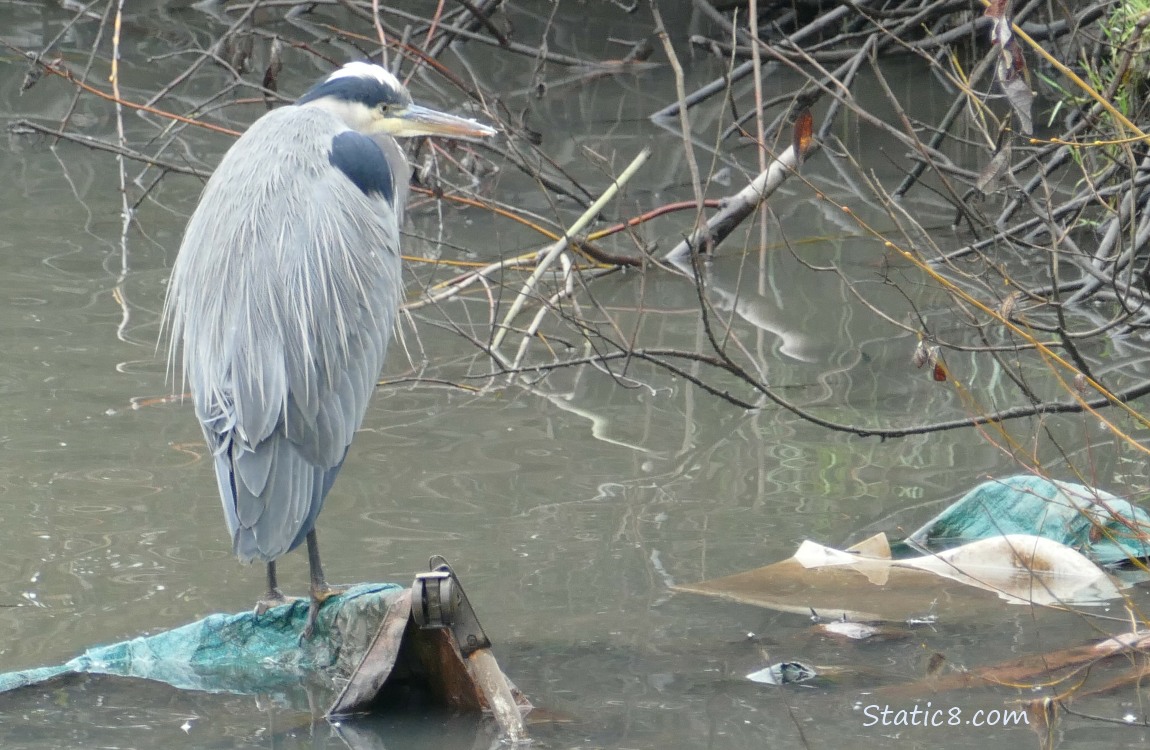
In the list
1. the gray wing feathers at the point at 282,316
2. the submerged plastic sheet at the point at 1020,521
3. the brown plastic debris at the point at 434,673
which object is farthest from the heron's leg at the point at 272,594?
Answer: the submerged plastic sheet at the point at 1020,521

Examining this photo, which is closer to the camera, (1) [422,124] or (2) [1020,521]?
(2) [1020,521]

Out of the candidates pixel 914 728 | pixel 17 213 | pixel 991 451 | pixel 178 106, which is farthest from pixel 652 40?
pixel 914 728

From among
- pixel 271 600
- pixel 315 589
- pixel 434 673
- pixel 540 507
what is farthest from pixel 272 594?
pixel 540 507

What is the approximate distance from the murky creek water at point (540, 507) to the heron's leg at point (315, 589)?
21cm

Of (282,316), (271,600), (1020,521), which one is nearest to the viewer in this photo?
(271,600)

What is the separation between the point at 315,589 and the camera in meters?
3.29

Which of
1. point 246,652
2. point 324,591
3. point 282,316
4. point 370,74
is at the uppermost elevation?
point 370,74

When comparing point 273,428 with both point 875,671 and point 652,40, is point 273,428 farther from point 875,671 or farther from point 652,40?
point 652,40

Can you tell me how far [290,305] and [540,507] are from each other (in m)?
1.04

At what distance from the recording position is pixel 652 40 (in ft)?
32.7

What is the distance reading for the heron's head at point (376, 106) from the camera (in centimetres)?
413

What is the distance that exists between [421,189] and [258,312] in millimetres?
2250

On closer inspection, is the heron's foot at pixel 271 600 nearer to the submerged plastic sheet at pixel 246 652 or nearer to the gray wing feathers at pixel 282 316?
the submerged plastic sheet at pixel 246 652

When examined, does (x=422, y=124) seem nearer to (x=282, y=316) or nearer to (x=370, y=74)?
(x=370, y=74)
